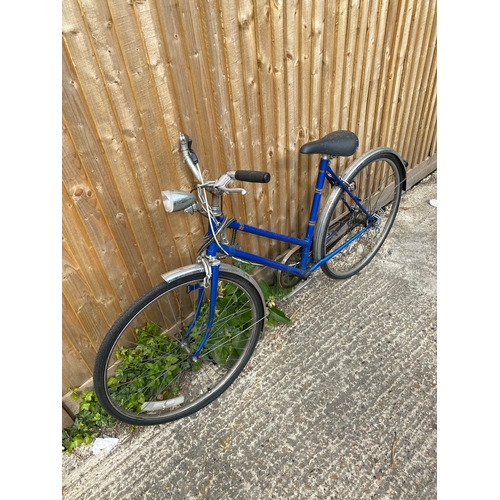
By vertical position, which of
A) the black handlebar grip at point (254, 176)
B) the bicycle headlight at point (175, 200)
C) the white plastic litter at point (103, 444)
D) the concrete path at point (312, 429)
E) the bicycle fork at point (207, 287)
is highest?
the black handlebar grip at point (254, 176)

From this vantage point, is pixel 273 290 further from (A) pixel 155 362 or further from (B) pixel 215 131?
(B) pixel 215 131

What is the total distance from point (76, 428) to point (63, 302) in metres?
0.89

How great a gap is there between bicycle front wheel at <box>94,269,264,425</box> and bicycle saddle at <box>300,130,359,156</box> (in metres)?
0.94

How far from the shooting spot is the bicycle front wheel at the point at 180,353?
7.27 ft

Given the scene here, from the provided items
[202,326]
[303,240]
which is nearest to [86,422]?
[202,326]

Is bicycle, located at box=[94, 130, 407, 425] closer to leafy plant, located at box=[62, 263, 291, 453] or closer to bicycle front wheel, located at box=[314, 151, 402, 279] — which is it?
leafy plant, located at box=[62, 263, 291, 453]

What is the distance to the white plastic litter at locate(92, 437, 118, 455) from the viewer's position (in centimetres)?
212

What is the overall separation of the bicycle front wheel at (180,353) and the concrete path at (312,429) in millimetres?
125

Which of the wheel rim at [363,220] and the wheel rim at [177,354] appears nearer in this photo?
the wheel rim at [177,354]

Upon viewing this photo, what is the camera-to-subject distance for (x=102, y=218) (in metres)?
1.82

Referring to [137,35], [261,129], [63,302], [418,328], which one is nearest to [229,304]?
[63,302]

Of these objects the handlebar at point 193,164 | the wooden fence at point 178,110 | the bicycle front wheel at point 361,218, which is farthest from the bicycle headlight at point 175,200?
the bicycle front wheel at point 361,218

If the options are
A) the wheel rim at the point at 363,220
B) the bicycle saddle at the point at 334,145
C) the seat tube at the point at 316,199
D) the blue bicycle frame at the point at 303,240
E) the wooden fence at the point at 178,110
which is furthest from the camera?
the wheel rim at the point at 363,220

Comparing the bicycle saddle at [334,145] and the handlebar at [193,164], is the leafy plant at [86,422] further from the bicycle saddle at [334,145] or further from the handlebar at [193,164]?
the bicycle saddle at [334,145]
